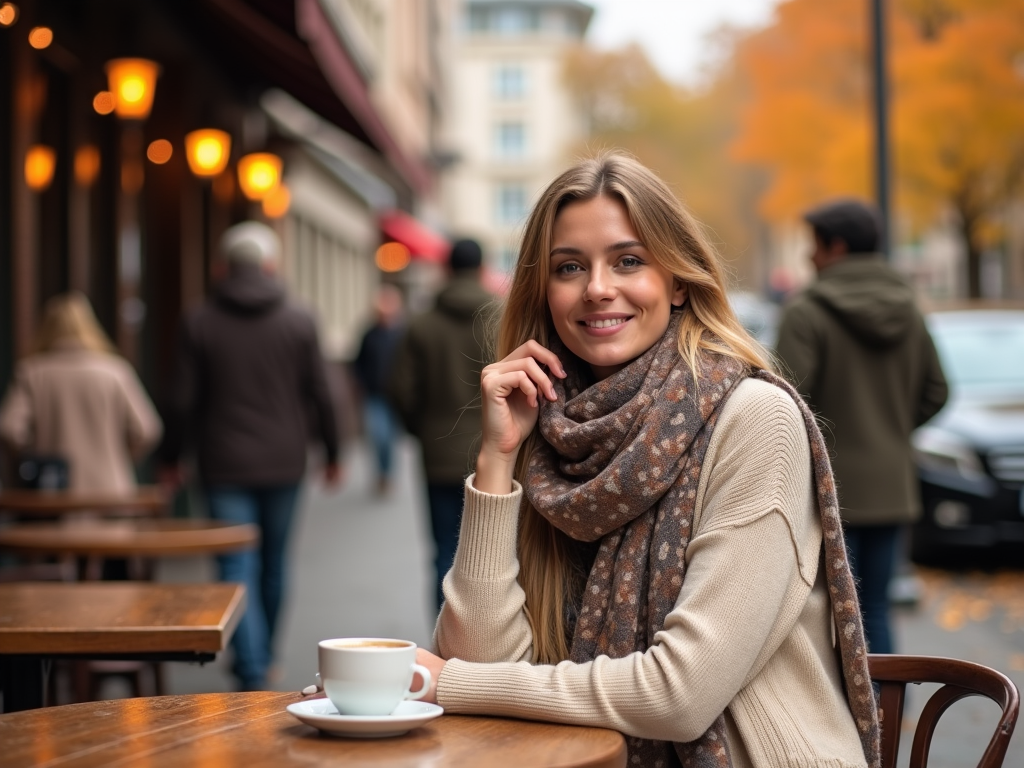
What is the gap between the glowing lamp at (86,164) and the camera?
9.72 meters

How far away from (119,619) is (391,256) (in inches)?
1104

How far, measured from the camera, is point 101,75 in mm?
10156

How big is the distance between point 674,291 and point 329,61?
24.5 ft

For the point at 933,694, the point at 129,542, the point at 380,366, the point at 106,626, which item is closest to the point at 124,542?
the point at 129,542

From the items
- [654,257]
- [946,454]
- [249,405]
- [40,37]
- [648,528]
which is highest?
[40,37]

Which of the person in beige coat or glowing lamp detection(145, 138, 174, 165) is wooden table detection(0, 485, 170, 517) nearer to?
the person in beige coat

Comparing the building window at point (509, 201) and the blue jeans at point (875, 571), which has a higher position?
the building window at point (509, 201)

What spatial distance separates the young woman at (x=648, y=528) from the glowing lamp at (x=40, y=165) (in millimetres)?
6210

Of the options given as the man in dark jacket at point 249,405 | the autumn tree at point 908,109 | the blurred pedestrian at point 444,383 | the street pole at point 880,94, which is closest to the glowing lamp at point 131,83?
the man in dark jacket at point 249,405

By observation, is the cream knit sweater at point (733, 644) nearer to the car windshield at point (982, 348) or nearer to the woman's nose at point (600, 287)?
the woman's nose at point (600, 287)

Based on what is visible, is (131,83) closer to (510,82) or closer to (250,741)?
(250,741)

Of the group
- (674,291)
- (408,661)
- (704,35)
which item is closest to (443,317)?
(674,291)

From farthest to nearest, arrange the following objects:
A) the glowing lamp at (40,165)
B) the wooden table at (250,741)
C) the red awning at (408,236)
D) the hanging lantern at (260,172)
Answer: the red awning at (408,236) < the hanging lantern at (260,172) < the glowing lamp at (40,165) < the wooden table at (250,741)

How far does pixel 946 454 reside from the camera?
9.98m
